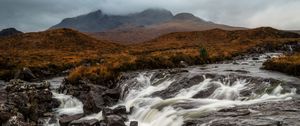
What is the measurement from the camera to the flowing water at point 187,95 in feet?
82.4

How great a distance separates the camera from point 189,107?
84.0 ft

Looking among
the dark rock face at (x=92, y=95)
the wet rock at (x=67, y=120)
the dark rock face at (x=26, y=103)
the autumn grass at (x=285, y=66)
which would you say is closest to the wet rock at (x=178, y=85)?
the dark rock face at (x=92, y=95)

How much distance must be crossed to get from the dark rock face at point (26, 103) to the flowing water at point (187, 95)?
135cm

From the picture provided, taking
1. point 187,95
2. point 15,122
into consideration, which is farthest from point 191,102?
point 15,122

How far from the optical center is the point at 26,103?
29.3 m

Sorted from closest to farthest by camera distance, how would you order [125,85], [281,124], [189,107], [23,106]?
[281,124]
[189,107]
[23,106]
[125,85]

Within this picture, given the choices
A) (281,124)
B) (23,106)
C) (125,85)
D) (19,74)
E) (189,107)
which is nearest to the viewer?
(281,124)

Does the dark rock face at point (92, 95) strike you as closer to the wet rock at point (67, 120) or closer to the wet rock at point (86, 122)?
the wet rock at point (67, 120)

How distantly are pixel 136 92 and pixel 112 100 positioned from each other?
2711 millimetres

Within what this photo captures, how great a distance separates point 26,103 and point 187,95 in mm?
12894

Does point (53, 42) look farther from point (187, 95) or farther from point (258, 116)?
point (258, 116)

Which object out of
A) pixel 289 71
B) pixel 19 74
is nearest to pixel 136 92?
pixel 289 71

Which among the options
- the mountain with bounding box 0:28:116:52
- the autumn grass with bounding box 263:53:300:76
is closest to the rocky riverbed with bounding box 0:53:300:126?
the autumn grass with bounding box 263:53:300:76

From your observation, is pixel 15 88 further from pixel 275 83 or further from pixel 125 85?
pixel 275 83
